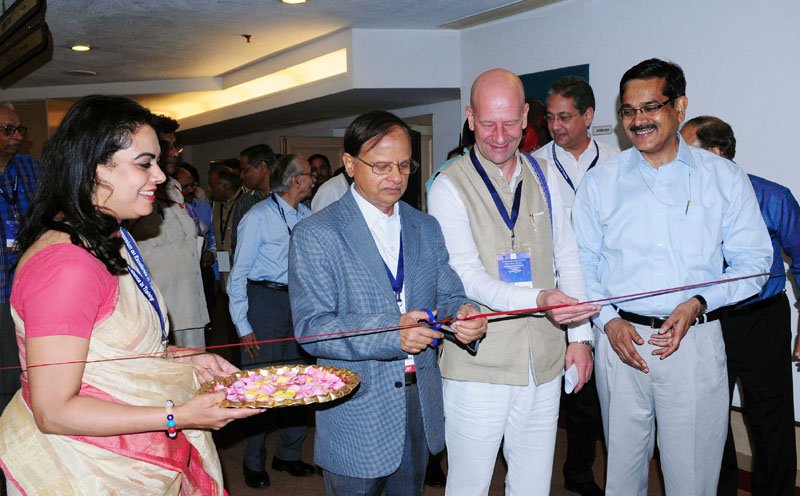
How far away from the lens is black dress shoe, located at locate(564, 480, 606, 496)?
3.93m

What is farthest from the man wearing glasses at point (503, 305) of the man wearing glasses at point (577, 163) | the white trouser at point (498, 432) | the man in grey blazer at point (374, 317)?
the man wearing glasses at point (577, 163)

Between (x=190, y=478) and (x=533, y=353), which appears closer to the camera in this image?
(x=190, y=478)

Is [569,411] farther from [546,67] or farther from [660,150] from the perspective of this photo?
[546,67]

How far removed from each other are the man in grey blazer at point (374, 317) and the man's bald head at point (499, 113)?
0.37m

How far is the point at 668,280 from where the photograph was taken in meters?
2.64

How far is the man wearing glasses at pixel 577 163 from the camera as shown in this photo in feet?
13.2

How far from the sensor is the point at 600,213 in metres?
2.82

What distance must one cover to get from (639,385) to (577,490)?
156 cm

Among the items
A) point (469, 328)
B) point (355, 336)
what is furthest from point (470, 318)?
point (355, 336)

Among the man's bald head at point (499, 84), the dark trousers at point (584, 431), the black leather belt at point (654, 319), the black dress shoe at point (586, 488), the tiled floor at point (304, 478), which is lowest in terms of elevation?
the tiled floor at point (304, 478)

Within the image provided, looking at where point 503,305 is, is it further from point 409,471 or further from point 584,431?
point 584,431

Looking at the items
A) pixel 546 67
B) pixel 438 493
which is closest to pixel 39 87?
pixel 546 67

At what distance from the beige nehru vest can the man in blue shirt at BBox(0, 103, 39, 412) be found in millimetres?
2891

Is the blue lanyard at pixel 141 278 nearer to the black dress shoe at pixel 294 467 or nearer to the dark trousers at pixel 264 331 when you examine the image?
the dark trousers at pixel 264 331
